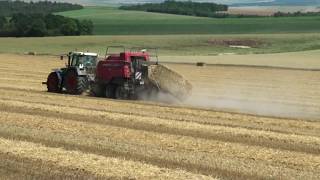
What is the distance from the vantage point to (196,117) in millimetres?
17047

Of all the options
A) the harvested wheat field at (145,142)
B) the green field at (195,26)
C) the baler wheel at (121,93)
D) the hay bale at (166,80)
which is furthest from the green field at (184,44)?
the harvested wheat field at (145,142)

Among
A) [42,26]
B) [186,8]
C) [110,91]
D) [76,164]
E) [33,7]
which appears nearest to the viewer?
[76,164]

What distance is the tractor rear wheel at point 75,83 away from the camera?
23.9m

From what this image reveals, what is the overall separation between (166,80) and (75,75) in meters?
3.82

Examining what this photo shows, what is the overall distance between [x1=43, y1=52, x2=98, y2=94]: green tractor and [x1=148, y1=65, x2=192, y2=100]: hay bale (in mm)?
2726

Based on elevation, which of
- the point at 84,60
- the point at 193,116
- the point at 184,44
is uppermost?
the point at 84,60

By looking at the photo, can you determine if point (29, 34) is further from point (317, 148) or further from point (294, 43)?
point (317, 148)

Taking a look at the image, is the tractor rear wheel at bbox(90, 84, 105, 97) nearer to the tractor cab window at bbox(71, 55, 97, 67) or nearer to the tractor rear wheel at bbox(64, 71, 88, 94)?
the tractor rear wheel at bbox(64, 71, 88, 94)

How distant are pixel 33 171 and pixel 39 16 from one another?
336ft

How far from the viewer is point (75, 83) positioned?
2392 cm

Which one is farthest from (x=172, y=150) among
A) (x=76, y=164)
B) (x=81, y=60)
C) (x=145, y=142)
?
(x=81, y=60)

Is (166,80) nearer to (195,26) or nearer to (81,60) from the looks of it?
(81,60)

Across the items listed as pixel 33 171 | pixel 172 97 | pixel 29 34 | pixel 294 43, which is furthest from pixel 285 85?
pixel 29 34

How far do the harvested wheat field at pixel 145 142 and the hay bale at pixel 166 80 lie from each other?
2.07m
